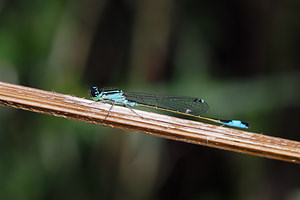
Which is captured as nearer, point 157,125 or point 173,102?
point 157,125

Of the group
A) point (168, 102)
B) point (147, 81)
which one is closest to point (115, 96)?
point (168, 102)

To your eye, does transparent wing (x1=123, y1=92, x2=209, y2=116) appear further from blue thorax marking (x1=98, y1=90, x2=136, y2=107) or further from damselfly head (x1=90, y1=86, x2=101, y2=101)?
damselfly head (x1=90, y1=86, x2=101, y2=101)

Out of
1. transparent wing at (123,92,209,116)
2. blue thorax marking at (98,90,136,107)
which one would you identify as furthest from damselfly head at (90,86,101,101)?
transparent wing at (123,92,209,116)

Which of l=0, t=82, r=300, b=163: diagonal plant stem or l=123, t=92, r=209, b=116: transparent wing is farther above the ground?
l=123, t=92, r=209, b=116: transparent wing

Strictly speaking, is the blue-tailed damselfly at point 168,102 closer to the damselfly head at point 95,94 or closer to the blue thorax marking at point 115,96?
the blue thorax marking at point 115,96

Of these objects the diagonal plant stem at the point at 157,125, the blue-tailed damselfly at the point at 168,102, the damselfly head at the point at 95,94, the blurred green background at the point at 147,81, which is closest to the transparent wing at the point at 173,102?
the blue-tailed damselfly at the point at 168,102

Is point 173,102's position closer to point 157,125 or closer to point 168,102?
point 168,102
